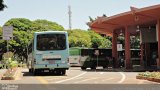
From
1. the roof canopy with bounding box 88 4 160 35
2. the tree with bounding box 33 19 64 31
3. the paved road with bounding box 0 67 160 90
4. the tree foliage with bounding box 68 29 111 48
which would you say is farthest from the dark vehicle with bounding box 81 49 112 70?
the tree with bounding box 33 19 64 31

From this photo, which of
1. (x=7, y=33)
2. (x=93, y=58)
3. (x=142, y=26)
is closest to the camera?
(x=7, y=33)

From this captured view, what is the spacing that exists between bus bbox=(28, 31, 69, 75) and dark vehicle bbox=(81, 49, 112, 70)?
1649 centimetres

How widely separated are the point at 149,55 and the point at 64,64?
22.4 metres

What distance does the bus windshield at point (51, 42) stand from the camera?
96.3 ft

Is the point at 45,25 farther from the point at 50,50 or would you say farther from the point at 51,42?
the point at 50,50

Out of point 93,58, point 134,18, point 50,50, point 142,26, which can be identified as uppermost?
point 134,18

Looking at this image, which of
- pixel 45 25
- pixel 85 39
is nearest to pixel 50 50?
pixel 85 39

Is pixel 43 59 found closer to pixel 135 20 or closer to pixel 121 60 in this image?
pixel 135 20

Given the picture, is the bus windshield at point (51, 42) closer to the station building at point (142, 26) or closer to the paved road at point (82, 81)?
the paved road at point (82, 81)

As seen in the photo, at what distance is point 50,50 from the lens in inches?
1152

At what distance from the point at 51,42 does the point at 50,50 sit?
0.57 metres

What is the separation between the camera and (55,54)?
29.3 meters

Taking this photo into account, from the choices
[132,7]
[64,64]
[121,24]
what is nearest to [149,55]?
[121,24]

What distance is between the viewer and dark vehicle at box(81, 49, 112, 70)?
46094mm
